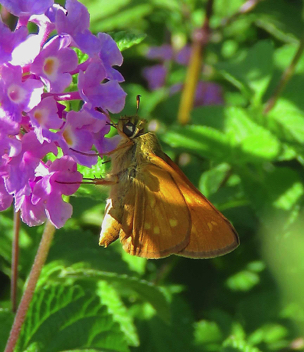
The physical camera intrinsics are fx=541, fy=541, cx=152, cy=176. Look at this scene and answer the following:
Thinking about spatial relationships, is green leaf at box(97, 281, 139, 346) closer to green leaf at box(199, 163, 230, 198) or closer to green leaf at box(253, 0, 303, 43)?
green leaf at box(199, 163, 230, 198)

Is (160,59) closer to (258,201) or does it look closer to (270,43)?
(270,43)

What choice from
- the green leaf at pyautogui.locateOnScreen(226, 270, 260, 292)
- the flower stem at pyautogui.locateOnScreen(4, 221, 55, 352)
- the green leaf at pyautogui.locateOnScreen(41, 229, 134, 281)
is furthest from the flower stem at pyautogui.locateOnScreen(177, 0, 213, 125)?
the flower stem at pyautogui.locateOnScreen(4, 221, 55, 352)

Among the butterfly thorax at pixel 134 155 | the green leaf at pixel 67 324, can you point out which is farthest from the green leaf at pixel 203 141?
the green leaf at pixel 67 324

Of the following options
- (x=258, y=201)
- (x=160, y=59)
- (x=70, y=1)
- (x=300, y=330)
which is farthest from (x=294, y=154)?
(x=160, y=59)

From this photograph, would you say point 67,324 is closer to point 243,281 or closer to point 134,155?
point 134,155

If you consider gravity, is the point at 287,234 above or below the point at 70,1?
below

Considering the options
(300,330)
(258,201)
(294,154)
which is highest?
(294,154)

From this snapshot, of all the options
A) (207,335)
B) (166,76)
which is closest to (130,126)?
(207,335)
